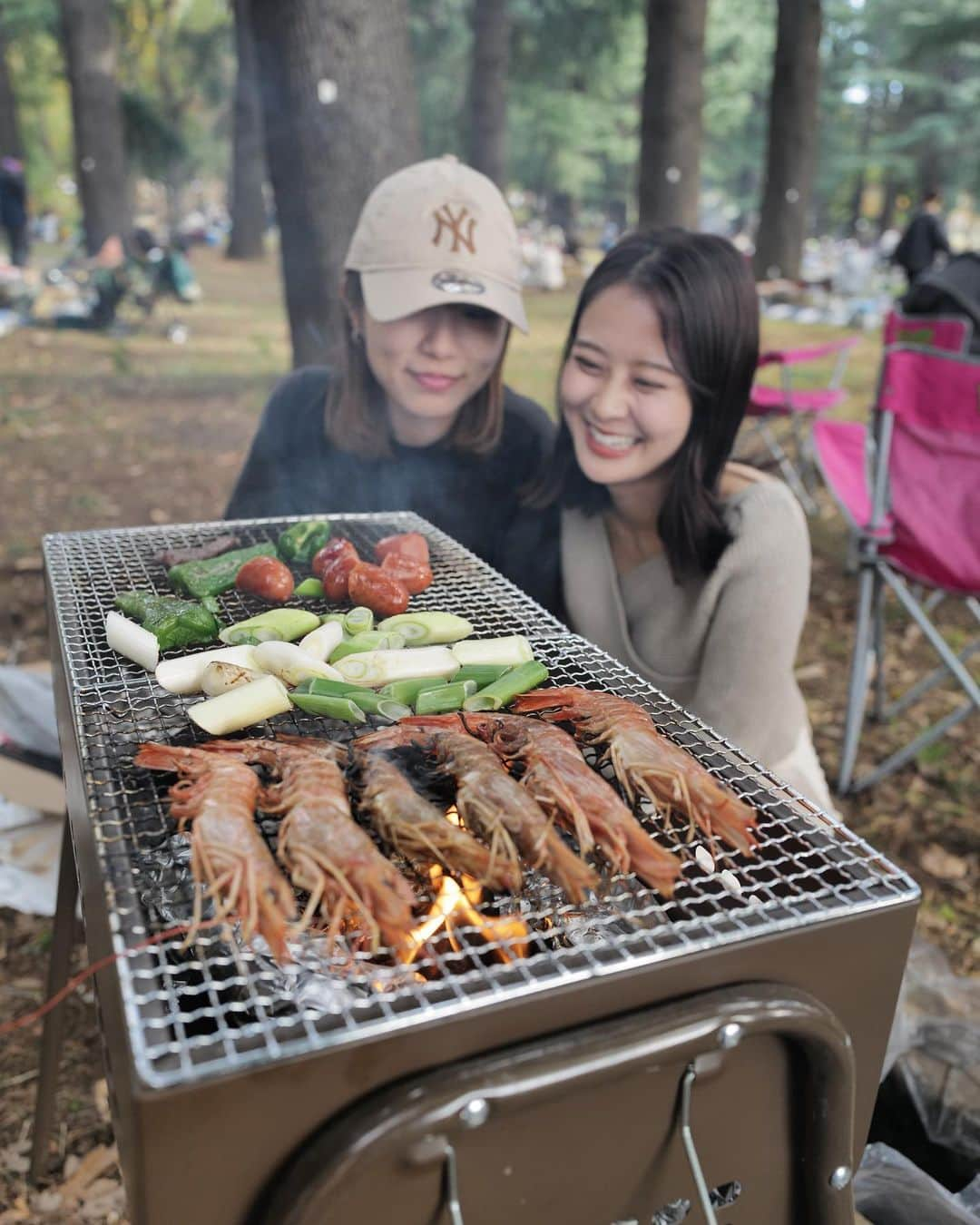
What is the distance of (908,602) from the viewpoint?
4.14 m

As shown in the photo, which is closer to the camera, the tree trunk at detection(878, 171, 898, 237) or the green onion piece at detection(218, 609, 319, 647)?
the green onion piece at detection(218, 609, 319, 647)

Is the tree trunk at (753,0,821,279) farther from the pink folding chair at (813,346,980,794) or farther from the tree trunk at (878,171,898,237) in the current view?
the tree trunk at (878,171,898,237)

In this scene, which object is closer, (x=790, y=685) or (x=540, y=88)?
(x=790, y=685)

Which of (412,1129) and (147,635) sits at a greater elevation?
(147,635)

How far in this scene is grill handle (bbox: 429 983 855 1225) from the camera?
3.82ft

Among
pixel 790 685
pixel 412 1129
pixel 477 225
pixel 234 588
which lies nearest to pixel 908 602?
pixel 790 685

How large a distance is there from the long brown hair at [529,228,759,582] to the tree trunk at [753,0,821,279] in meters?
14.7

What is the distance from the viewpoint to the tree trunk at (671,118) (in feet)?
31.1

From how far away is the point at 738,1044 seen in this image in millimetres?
1328

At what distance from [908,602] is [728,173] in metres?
49.1

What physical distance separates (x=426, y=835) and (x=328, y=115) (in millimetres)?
4747

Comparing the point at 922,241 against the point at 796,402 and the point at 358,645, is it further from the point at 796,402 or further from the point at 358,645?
the point at 358,645

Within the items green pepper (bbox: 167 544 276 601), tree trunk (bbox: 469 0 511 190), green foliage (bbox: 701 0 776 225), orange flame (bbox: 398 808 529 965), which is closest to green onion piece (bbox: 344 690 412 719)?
orange flame (bbox: 398 808 529 965)

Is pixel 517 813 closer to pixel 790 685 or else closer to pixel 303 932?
pixel 303 932
